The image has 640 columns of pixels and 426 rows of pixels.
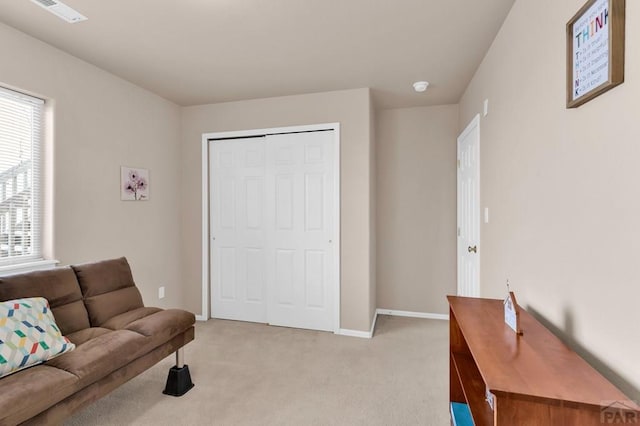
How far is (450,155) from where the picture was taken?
152 inches

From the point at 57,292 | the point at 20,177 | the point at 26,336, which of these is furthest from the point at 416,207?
the point at 20,177

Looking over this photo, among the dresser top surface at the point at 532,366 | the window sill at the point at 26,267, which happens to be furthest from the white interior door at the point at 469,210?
the window sill at the point at 26,267

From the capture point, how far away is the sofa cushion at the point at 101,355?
158 centimetres

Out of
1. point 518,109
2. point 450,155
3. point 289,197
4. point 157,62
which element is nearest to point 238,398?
point 289,197

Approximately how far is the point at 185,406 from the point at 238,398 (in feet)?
1.10

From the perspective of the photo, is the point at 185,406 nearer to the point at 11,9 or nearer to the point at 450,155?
the point at 11,9

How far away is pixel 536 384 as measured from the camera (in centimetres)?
90

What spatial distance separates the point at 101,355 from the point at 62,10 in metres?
2.08

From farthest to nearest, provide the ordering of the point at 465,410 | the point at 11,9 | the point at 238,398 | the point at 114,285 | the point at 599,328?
the point at 114,285
the point at 238,398
the point at 11,9
the point at 465,410
the point at 599,328

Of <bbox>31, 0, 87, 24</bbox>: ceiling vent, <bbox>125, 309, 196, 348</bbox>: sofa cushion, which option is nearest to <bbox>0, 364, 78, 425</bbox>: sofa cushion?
<bbox>125, 309, 196, 348</bbox>: sofa cushion

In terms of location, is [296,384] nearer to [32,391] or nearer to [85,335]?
[85,335]

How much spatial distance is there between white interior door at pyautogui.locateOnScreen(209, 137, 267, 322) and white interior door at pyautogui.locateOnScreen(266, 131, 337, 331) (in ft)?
0.48

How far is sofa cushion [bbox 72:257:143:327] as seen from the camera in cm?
217

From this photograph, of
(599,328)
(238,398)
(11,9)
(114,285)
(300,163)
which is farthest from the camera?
(300,163)
